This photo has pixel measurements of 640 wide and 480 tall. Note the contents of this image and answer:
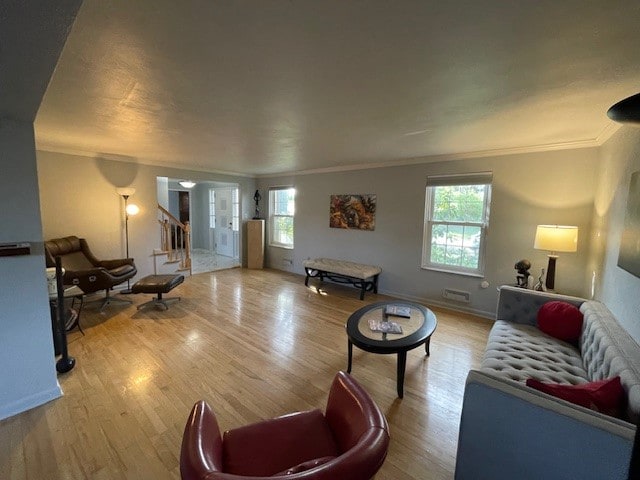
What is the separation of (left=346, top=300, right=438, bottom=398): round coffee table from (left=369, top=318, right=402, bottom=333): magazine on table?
2cm

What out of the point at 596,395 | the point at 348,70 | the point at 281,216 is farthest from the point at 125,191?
the point at 596,395

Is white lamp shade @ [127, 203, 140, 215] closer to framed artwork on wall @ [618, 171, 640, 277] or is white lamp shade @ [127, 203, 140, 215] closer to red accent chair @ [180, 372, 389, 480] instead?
red accent chair @ [180, 372, 389, 480]

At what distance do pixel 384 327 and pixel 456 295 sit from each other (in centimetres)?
224

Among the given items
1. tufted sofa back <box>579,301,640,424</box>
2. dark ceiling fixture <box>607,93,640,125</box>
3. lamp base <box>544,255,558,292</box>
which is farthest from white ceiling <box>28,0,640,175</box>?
tufted sofa back <box>579,301,640,424</box>

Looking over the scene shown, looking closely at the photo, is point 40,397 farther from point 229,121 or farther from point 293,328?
point 229,121

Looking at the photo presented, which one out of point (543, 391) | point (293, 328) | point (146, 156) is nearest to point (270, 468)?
point (543, 391)

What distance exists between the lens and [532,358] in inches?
82.3

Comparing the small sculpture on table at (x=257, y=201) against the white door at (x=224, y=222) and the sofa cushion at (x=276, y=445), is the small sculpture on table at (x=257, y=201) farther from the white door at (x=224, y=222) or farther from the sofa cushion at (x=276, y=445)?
the sofa cushion at (x=276, y=445)

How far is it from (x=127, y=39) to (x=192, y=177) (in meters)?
4.72

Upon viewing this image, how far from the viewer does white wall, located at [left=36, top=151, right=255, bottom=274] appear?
4.13 metres

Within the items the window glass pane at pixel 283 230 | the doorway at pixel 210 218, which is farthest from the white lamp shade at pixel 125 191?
the window glass pane at pixel 283 230

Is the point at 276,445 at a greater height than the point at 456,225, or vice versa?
the point at 456,225

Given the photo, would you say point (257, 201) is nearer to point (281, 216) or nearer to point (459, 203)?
point (281, 216)

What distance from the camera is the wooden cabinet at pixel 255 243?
22.0 ft
